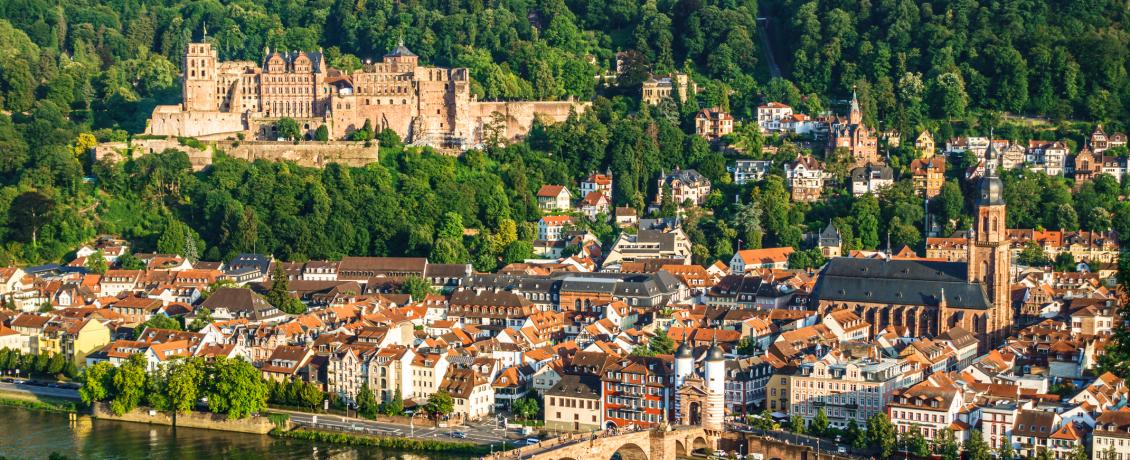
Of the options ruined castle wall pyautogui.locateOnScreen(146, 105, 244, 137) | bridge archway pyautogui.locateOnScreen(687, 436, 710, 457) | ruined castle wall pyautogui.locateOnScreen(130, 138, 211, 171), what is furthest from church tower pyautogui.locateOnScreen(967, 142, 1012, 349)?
ruined castle wall pyautogui.locateOnScreen(146, 105, 244, 137)

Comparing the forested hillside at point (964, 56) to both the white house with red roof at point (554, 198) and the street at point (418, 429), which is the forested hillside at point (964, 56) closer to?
the white house with red roof at point (554, 198)

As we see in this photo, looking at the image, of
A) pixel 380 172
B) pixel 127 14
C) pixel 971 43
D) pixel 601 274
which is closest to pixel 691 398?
pixel 601 274

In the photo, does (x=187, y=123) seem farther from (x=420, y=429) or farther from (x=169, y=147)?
(x=420, y=429)

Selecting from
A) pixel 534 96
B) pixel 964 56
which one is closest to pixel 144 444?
pixel 534 96

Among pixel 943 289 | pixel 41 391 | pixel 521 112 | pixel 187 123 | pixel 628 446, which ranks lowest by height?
pixel 628 446

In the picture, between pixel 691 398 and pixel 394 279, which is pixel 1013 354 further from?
pixel 394 279

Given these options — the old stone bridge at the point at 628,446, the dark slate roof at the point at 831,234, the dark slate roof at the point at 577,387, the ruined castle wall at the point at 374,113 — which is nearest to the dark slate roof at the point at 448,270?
the ruined castle wall at the point at 374,113
